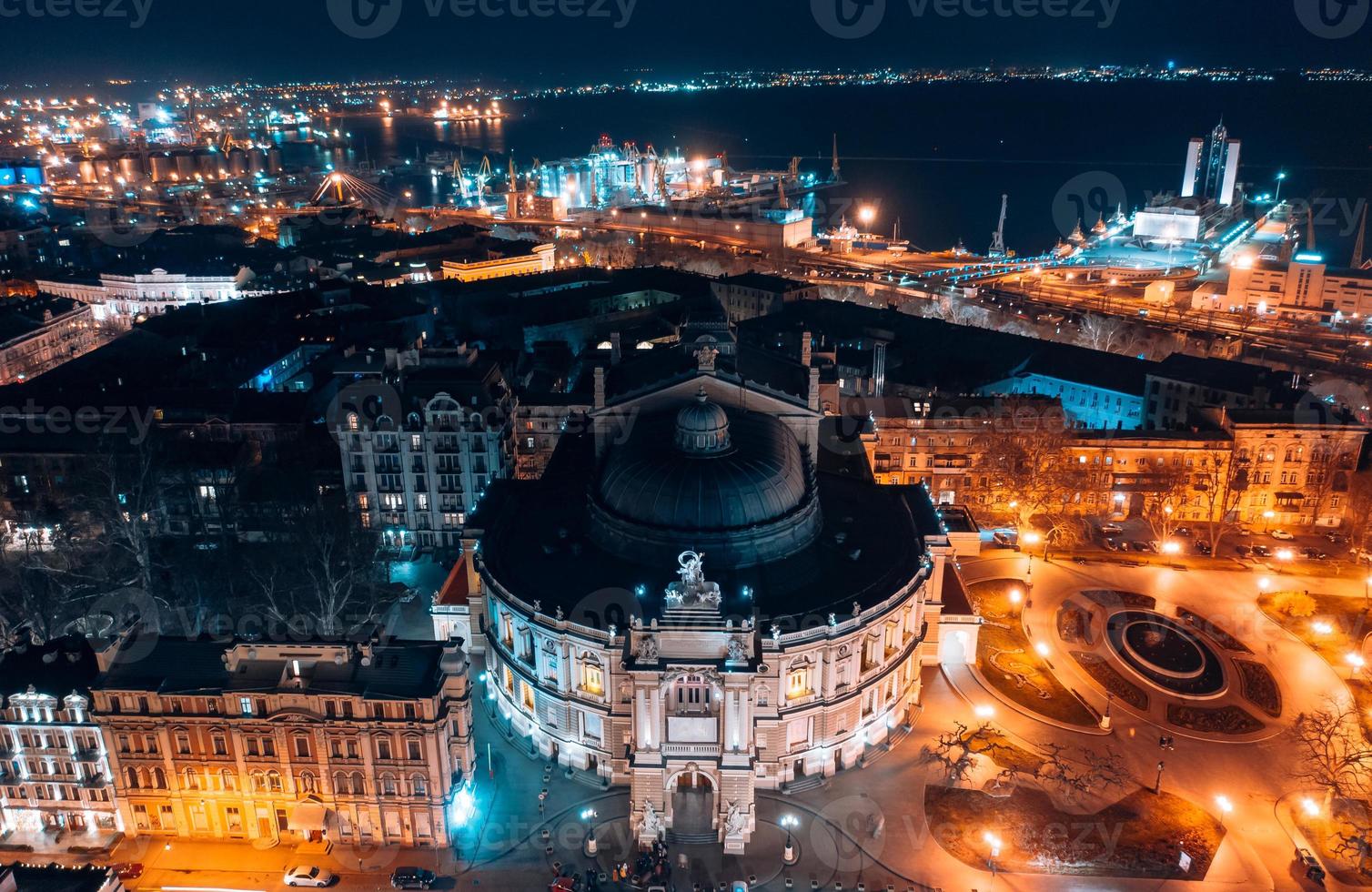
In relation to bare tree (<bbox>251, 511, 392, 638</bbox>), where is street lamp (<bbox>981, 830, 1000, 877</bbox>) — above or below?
below

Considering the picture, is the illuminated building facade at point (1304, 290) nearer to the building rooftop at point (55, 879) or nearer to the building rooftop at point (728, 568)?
the building rooftop at point (728, 568)

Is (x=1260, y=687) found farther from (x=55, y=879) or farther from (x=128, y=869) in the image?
(x=55, y=879)

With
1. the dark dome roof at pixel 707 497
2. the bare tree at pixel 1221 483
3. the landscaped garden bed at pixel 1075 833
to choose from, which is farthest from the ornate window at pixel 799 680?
the bare tree at pixel 1221 483

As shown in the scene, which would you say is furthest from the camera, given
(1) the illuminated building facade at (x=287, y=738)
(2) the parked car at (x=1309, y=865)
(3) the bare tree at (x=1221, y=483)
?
(3) the bare tree at (x=1221, y=483)

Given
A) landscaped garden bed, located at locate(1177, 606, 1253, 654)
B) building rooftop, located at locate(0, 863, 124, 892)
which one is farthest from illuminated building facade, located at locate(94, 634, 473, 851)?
landscaped garden bed, located at locate(1177, 606, 1253, 654)

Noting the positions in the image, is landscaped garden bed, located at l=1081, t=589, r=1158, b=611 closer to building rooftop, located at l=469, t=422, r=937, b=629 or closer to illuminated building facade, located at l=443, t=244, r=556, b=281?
building rooftop, located at l=469, t=422, r=937, b=629
